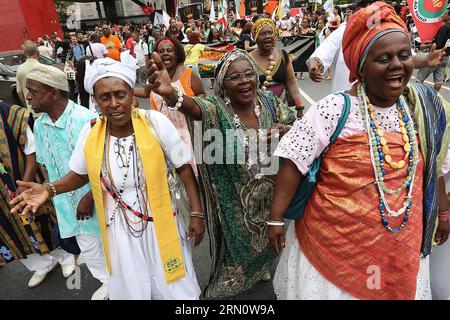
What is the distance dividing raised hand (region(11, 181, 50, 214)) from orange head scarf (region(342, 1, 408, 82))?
5.69 feet

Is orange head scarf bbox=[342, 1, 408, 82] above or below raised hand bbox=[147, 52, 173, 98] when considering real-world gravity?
above

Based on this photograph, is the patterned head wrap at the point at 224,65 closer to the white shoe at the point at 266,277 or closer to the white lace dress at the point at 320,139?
the white lace dress at the point at 320,139

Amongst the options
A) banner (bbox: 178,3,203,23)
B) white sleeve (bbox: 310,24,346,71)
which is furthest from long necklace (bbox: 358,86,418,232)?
banner (bbox: 178,3,203,23)

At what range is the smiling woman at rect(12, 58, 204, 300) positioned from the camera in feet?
5.74

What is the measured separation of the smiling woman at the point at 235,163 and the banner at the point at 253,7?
37.3 ft

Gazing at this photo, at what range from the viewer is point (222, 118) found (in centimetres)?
207

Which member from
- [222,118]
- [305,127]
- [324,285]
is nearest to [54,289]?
[222,118]

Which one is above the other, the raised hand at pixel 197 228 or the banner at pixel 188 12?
the banner at pixel 188 12

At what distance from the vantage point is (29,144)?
8.21 ft

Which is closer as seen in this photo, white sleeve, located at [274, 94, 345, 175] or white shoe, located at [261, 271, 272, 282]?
white sleeve, located at [274, 94, 345, 175]

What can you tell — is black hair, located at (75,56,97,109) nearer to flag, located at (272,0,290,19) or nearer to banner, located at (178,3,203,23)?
banner, located at (178,3,203,23)

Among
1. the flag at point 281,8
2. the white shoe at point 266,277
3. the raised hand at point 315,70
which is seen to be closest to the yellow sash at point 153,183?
the white shoe at point 266,277

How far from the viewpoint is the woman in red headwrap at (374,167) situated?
1.41 meters

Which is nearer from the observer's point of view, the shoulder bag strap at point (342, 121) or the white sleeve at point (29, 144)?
the shoulder bag strap at point (342, 121)
